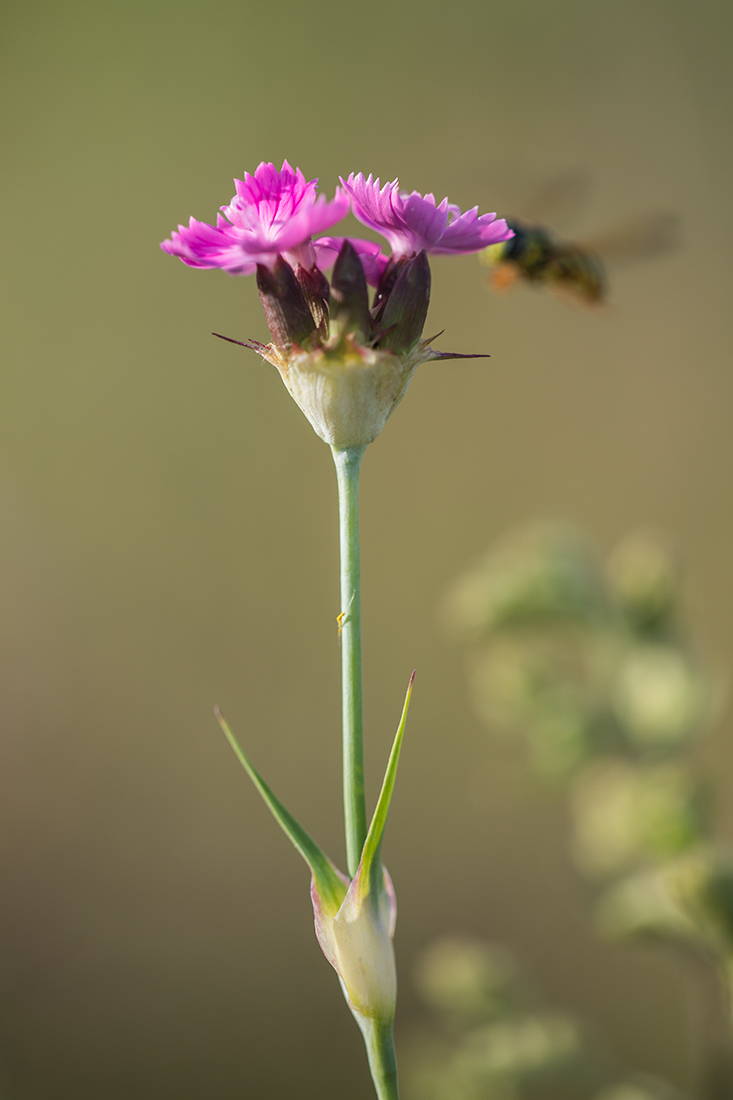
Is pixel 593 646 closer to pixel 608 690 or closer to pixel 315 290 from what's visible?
pixel 608 690

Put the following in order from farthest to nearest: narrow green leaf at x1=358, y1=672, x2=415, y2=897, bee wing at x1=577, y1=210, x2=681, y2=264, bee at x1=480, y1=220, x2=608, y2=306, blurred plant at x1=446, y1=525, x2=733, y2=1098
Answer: bee wing at x1=577, y1=210, x2=681, y2=264 < bee at x1=480, y1=220, x2=608, y2=306 < blurred plant at x1=446, y1=525, x2=733, y2=1098 < narrow green leaf at x1=358, y1=672, x2=415, y2=897

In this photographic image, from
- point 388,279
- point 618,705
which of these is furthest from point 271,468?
point 388,279

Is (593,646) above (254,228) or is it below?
below

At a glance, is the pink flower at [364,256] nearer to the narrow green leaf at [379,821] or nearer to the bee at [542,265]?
the narrow green leaf at [379,821]

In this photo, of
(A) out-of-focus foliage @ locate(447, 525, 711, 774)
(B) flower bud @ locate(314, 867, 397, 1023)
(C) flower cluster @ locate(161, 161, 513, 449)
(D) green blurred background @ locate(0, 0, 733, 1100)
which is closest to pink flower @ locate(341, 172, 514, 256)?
(C) flower cluster @ locate(161, 161, 513, 449)

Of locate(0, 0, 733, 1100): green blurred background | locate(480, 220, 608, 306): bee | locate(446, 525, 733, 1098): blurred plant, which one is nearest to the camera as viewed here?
locate(446, 525, 733, 1098): blurred plant

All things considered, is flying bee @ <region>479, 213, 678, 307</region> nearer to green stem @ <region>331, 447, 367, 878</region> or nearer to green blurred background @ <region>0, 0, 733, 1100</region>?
green stem @ <region>331, 447, 367, 878</region>

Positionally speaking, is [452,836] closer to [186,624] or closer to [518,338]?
[186,624]
